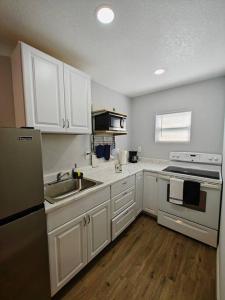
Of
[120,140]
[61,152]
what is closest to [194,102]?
Result: [120,140]

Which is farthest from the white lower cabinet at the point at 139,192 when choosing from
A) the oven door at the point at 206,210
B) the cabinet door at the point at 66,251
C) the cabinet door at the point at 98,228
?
the cabinet door at the point at 66,251

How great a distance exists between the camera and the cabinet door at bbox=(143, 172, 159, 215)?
2.31 metres

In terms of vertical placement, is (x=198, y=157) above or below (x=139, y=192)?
above

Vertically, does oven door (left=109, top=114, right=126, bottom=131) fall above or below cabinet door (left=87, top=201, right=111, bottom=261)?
above

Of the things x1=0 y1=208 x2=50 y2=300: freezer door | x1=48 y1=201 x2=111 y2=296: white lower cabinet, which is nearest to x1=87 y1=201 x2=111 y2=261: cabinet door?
x1=48 y1=201 x2=111 y2=296: white lower cabinet

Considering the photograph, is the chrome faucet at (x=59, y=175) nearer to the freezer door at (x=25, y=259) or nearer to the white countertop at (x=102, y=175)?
the white countertop at (x=102, y=175)

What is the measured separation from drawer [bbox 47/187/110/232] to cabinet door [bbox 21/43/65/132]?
0.78m

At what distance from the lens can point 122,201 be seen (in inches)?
75.7

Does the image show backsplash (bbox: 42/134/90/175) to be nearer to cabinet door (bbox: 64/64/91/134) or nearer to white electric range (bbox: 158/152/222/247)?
cabinet door (bbox: 64/64/91/134)

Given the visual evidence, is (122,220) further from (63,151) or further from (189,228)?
(63,151)

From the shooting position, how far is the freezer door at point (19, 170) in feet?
2.77

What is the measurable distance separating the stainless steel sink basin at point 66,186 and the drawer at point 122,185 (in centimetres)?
24

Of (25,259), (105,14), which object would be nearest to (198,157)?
(105,14)

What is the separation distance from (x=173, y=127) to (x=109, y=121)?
4.67 feet
